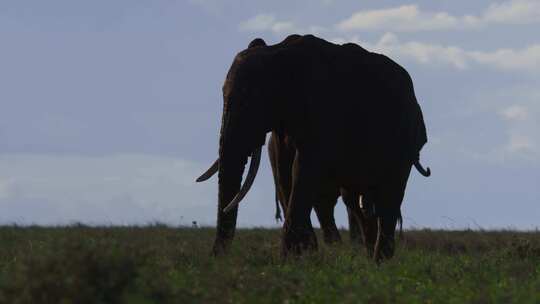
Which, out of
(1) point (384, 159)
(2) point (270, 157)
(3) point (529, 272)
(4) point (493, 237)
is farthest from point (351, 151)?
(4) point (493, 237)

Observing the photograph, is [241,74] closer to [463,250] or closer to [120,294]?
[120,294]

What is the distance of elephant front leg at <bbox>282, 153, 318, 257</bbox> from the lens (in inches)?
A: 511

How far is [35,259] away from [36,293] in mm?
238

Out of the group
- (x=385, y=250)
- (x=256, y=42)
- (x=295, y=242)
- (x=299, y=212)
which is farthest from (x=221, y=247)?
(x=256, y=42)

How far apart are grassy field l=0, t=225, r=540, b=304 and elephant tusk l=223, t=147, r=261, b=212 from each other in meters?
0.65

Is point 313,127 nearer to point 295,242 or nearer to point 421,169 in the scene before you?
point 295,242

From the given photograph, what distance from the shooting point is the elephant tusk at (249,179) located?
1323 cm

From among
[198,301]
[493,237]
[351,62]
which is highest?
[351,62]

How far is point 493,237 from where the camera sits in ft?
73.5

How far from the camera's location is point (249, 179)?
13406 millimetres

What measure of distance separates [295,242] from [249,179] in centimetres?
102

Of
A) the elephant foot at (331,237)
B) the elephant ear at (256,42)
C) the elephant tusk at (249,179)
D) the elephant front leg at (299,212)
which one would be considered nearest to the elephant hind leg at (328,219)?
the elephant foot at (331,237)

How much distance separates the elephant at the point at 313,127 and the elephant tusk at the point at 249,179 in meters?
0.01

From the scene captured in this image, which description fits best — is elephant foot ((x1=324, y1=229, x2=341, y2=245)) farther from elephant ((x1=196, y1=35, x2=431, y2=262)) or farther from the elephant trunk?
the elephant trunk
